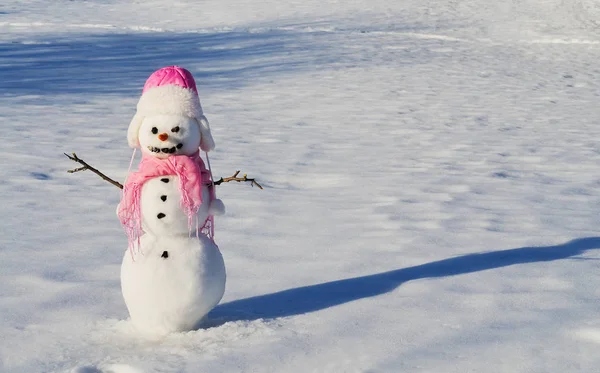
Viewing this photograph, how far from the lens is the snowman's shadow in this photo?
312cm

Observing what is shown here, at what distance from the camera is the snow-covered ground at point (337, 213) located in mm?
2775

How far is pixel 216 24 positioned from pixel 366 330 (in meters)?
15.2

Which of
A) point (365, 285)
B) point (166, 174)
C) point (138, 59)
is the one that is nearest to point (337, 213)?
point (365, 285)

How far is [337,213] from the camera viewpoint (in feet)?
Result: 15.7

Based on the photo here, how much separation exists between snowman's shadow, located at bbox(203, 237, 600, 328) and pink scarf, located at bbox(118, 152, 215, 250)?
0.48 meters

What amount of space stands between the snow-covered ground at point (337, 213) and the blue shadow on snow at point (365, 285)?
14mm

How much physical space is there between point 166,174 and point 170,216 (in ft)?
0.48

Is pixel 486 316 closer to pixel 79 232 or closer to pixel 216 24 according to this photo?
pixel 79 232

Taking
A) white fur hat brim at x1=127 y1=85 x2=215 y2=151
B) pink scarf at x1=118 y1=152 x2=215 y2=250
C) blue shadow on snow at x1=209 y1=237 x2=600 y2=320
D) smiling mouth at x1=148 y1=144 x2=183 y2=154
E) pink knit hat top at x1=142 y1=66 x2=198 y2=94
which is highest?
pink knit hat top at x1=142 y1=66 x2=198 y2=94

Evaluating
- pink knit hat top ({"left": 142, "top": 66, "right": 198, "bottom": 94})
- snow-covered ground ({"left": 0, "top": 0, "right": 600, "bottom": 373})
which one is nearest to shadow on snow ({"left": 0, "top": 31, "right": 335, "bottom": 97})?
snow-covered ground ({"left": 0, "top": 0, "right": 600, "bottom": 373})

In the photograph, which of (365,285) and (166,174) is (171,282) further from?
(365,285)

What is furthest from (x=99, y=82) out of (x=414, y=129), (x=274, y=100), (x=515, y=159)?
(x=515, y=159)

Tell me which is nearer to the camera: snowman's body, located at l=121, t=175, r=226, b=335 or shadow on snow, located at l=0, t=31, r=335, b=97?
snowman's body, located at l=121, t=175, r=226, b=335

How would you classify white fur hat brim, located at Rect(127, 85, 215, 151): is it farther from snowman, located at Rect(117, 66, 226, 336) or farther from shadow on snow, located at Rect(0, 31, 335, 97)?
shadow on snow, located at Rect(0, 31, 335, 97)
